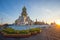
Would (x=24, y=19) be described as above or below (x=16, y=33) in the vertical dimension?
above

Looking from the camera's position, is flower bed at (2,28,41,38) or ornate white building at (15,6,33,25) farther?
flower bed at (2,28,41,38)

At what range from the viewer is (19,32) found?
26.4ft

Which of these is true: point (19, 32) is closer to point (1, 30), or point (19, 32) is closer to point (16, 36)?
point (16, 36)

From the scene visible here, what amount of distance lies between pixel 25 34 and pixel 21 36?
16.0 inches

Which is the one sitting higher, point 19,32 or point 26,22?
point 26,22

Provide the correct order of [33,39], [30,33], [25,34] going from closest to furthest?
[33,39] → [25,34] → [30,33]

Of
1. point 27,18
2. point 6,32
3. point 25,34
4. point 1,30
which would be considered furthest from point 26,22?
point 1,30

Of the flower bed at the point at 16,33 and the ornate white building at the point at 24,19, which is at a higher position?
the ornate white building at the point at 24,19

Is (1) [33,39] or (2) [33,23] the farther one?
(2) [33,23]

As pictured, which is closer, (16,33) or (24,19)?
(24,19)

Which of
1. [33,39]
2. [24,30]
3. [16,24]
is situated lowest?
[33,39]

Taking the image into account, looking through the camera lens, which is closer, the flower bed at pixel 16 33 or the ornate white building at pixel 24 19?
the ornate white building at pixel 24 19

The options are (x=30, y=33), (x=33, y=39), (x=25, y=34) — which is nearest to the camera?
(x=33, y=39)

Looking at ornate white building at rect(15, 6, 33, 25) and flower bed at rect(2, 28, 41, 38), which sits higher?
ornate white building at rect(15, 6, 33, 25)
